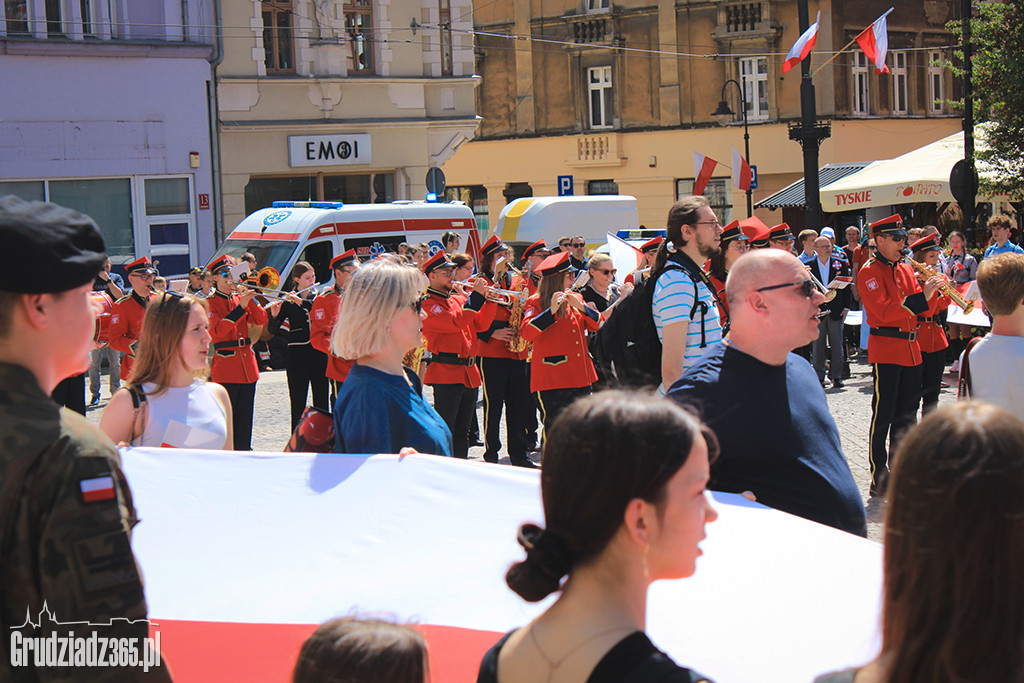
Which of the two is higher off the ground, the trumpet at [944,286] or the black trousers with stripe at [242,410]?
the trumpet at [944,286]

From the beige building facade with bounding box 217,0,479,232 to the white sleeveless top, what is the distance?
20.4 m

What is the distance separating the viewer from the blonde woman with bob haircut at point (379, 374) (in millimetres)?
4305

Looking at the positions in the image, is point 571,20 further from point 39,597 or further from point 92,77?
point 39,597

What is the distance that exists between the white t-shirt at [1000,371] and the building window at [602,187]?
108 feet

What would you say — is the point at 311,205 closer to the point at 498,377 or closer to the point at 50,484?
the point at 498,377

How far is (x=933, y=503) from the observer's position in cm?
167

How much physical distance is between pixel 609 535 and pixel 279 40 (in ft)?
82.5

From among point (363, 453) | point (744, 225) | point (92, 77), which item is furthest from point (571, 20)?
point (363, 453)

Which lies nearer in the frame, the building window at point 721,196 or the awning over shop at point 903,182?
the awning over shop at point 903,182

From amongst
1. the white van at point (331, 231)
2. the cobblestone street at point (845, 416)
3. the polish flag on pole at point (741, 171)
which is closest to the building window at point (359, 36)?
the white van at point (331, 231)

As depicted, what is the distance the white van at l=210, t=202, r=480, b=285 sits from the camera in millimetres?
17484

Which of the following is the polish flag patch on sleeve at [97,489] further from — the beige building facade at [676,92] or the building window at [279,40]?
the beige building facade at [676,92]

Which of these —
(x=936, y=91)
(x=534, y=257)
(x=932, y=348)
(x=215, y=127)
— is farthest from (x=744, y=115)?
(x=932, y=348)

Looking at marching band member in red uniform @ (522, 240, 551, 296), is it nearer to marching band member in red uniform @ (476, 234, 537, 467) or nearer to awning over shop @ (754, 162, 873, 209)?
marching band member in red uniform @ (476, 234, 537, 467)
